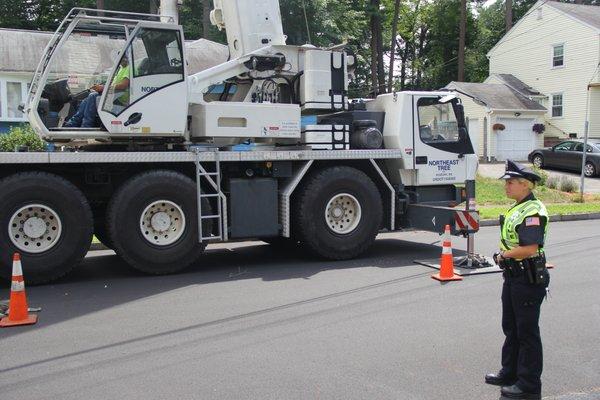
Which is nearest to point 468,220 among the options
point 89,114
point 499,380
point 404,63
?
point 499,380

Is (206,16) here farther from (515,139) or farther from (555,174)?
(555,174)

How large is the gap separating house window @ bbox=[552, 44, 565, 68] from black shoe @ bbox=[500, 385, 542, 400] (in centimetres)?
3329

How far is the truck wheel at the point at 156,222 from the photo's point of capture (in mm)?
8430

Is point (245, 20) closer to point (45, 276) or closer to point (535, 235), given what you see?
point (45, 276)

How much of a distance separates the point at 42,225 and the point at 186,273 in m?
2.07

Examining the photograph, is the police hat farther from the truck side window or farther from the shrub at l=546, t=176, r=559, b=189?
the shrub at l=546, t=176, r=559, b=189

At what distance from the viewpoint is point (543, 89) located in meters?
34.9

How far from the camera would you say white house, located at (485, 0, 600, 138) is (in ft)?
106

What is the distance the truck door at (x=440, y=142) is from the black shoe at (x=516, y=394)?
21.0 feet

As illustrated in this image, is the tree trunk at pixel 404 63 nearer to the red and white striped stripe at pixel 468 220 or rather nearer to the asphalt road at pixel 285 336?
the red and white striped stripe at pixel 468 220

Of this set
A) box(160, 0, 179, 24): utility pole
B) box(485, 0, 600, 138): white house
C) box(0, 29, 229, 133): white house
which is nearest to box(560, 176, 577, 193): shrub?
box(485, 0, 600, 138): white house

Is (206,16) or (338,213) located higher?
A: (206,16)

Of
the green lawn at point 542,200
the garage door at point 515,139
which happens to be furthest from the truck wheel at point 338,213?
the garage door at point 515,139

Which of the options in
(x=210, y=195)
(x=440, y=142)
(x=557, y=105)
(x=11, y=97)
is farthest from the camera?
(x=557, y=105)
